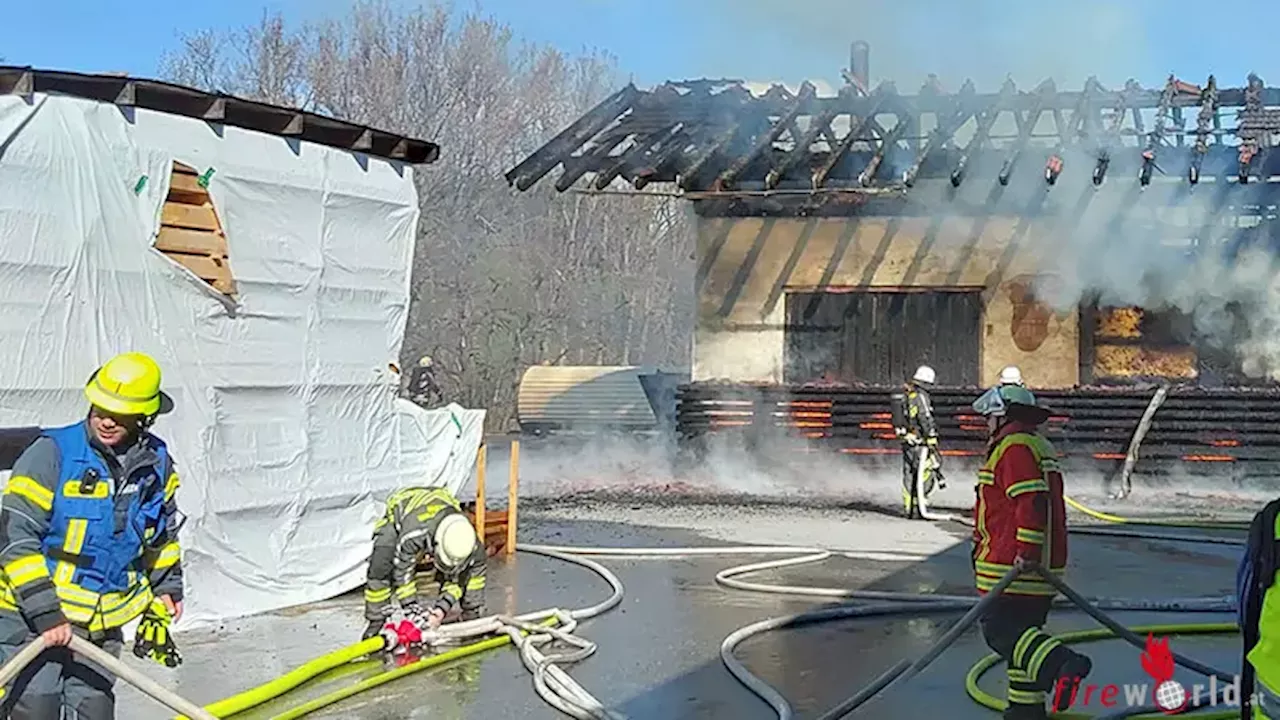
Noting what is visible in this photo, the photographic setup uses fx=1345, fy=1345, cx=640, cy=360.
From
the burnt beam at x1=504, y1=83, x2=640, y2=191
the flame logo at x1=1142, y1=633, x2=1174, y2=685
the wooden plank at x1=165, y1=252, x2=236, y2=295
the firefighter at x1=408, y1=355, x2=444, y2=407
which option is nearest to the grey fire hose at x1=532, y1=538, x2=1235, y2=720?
the flame logo at x1=1142, y1=633, x2=1174, y2=685

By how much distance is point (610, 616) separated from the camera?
27.9 feet

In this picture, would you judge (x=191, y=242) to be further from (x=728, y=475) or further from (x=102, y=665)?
(x=728, y=475)

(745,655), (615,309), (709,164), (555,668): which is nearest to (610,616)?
(745,655)

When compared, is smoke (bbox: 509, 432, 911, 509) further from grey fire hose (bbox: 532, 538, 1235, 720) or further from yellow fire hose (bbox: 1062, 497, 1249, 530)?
grey fire hose (bbox: 532, 538, 1235, 720)

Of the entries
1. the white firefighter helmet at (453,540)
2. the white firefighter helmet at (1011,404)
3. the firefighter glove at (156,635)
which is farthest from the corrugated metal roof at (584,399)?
the firefighter glove at (156,635)

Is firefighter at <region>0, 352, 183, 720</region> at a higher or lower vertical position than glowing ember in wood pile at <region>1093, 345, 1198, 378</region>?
lower

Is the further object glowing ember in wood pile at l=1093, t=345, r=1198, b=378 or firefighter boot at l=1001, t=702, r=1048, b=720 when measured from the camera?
glowing ember in wood pile at l=1093, t=345, r=1198, b=378

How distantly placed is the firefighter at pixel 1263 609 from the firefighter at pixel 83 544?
336 centimetres

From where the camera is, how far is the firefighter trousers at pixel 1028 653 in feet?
18.1

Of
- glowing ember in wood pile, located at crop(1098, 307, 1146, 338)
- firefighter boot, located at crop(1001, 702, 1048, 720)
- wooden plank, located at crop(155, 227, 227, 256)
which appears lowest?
firefighter boot, located at crop(1001, 702, 1048, 720)

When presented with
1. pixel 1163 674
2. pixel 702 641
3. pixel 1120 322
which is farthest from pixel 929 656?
pixel 1120 322

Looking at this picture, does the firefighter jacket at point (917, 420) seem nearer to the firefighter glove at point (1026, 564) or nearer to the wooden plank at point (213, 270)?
the wooden plank at point (213, 270)

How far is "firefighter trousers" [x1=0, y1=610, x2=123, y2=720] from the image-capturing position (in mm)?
4270

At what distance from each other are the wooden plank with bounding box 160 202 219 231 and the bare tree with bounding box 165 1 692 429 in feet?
78.5
